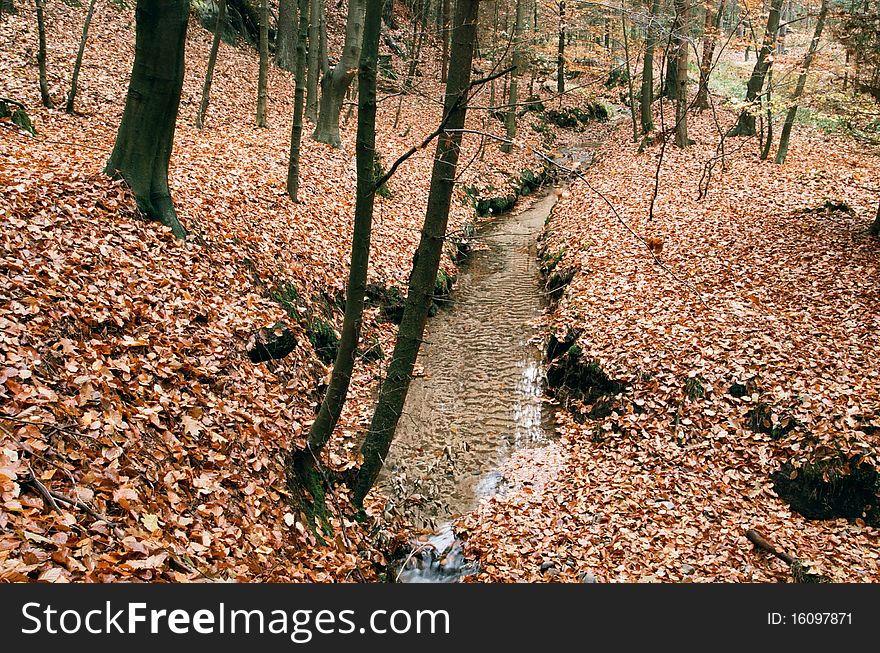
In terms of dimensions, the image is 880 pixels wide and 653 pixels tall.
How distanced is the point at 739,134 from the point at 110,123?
19150mm

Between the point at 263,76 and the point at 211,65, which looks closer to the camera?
the point at 211,65

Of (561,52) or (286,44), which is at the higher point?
(561,52)

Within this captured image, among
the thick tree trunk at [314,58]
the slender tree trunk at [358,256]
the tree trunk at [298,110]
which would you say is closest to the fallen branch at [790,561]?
the slender tree trunk at [358,256]

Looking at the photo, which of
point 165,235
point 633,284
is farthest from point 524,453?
point 165,235

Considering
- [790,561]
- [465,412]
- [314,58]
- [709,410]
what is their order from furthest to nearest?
[314,58], [465,412], [709,410], [790,561]

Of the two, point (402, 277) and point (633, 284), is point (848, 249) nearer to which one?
point (633, 284)

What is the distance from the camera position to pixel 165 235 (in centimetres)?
684

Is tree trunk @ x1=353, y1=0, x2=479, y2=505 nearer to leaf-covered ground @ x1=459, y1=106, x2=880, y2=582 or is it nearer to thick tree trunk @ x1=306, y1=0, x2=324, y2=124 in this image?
leaf-covered ground @ x1=459, y1=106, x2=880, y2=582

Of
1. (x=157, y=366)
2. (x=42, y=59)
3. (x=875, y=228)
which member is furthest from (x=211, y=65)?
(x=875, y=228)

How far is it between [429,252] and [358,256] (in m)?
0.73

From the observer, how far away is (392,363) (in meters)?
5.76

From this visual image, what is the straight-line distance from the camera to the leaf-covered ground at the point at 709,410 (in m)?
5.68

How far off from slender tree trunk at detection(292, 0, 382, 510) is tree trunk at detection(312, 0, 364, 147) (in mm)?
9155

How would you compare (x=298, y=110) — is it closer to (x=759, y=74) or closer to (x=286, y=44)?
(x=759, y=74)
